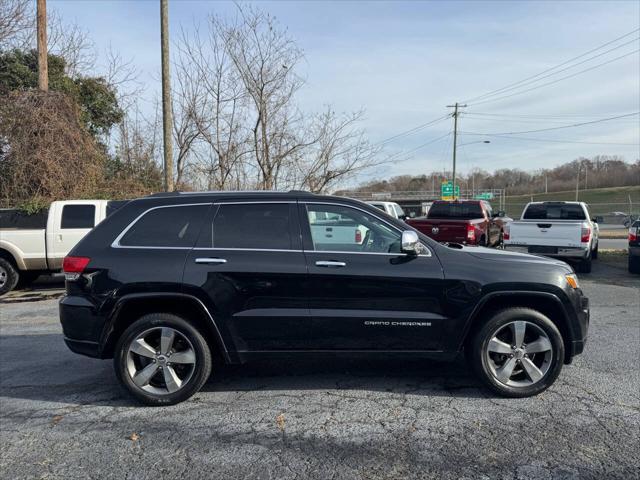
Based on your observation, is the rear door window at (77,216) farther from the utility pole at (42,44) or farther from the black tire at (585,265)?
the black tire at (585,265)

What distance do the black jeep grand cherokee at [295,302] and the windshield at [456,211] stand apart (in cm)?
1187

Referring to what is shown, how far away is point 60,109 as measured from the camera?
15547 millimetres

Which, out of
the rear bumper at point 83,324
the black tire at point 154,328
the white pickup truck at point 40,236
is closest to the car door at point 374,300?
the black tire at point 154,328

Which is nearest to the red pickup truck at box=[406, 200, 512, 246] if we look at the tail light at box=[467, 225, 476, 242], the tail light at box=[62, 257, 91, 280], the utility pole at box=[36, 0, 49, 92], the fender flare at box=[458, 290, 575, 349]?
the tail light at box=[467, 225, 476, 242]

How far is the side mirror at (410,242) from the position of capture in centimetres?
411

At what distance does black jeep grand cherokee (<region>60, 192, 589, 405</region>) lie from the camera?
4172 millimetres

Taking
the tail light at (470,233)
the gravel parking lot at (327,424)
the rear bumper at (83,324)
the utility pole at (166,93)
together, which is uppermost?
the utility pole at (166,93)

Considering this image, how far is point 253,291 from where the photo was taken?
417 cm

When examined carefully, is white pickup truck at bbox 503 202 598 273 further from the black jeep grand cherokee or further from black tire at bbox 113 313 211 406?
black tire at bbox 113 313 211 406

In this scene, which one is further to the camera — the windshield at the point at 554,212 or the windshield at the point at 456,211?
the windshield at the point at 456,211

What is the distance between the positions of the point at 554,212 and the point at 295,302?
36.0 feet

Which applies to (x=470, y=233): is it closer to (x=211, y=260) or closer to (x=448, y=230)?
(x=448, y=230)

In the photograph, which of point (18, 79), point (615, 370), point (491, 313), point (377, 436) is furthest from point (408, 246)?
point (18, 79)

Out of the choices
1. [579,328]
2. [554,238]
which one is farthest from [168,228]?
[554,238]
